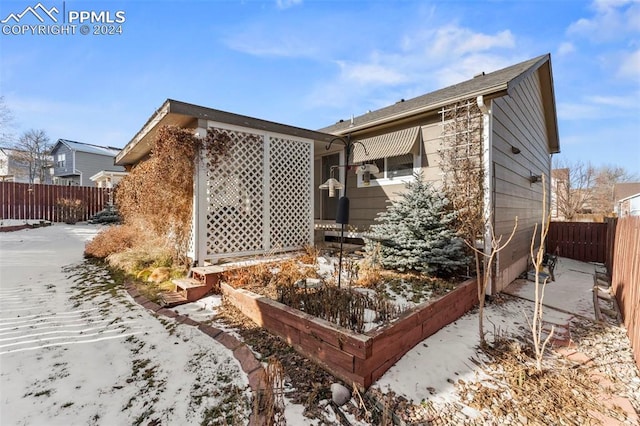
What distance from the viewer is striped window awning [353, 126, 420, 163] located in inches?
232

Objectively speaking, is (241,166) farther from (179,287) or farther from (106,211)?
(106,211)

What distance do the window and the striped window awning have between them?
0.98 ft

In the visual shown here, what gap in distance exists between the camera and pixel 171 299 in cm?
405

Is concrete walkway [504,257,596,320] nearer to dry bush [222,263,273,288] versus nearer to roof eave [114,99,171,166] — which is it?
dry bush [222,263,273,288]

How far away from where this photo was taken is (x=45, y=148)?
2798 cm

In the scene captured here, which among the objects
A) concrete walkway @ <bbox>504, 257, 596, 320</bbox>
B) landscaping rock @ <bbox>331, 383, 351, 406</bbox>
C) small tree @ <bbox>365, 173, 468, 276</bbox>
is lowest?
concrete walkway @ <bbox>504, 257, 596, 320</bbox>

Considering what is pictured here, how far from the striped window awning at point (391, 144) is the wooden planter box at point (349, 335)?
3.34 m

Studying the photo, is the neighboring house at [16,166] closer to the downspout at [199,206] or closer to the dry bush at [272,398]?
the downspout at [199,206]

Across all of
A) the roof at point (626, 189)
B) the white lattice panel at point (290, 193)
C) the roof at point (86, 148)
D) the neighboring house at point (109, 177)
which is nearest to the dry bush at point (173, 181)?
the white lattice panel at point (290, 193)

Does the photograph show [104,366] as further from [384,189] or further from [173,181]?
[384,189]

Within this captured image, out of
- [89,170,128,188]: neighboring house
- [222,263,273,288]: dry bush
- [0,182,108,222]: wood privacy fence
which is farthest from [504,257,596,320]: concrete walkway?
[0,182,108,222]: wood privacy fence

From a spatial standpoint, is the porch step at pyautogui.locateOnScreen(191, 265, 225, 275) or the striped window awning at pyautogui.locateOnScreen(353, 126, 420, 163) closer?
the porch step at pyautogui.locateOnScreen(191, 265, 225, 275)

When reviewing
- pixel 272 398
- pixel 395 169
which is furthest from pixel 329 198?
pixel 272 398

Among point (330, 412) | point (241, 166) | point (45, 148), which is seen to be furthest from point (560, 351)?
point (45, 148)
